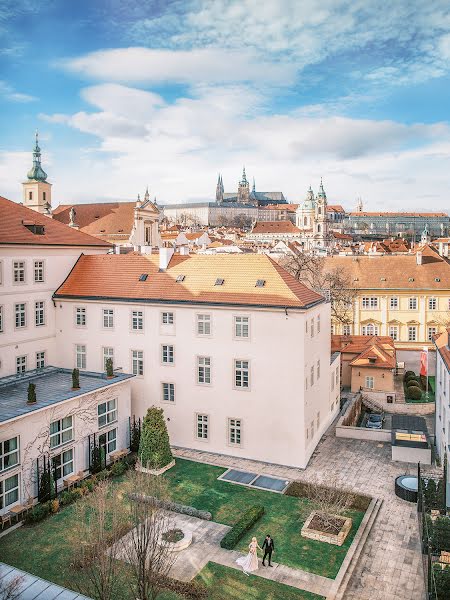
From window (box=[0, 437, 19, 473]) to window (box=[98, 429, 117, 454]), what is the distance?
4858mm

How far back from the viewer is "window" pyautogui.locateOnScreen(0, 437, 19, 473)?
20547mm

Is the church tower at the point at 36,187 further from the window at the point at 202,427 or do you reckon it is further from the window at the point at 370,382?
the window at the point at 202,427

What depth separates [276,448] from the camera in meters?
26.0

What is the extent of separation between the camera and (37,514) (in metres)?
20.4

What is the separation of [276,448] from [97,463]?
27.8ft

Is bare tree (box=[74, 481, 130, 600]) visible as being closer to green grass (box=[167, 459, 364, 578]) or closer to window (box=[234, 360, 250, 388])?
green grass (box=[167, 459, 364, 578])

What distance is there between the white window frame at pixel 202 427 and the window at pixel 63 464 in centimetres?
659

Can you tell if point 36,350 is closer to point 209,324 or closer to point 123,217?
point 209,324

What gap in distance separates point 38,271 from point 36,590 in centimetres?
1958

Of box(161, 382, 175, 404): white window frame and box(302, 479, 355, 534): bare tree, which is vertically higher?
box(161, 382, 175, 404): white window frame

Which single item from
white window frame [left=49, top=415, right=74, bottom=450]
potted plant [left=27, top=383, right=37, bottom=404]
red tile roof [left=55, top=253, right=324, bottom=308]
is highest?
red tile roof [left=55, top=253, right=324, bottom=308]

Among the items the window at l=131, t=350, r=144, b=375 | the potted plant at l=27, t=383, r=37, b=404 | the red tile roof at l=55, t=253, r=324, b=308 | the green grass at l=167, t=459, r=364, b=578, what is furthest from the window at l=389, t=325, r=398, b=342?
the potted plant at l=27, t=383, r=37, b=404

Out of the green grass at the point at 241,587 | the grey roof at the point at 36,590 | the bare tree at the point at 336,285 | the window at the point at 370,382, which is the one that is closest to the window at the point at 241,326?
the green grass at the point at 241,587

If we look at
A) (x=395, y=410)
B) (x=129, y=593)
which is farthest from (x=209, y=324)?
→ (x=395, y=410)
